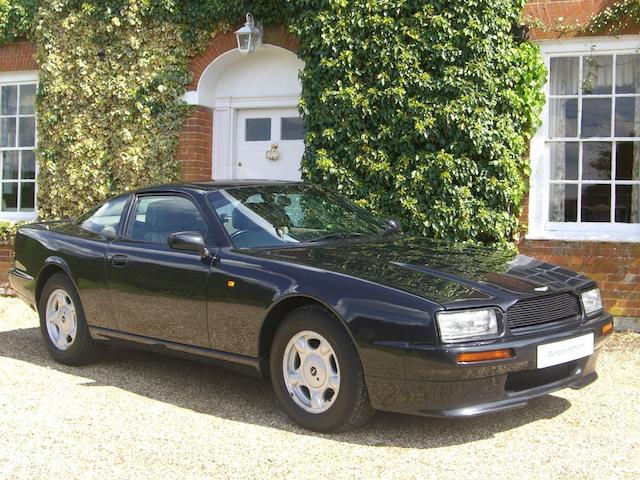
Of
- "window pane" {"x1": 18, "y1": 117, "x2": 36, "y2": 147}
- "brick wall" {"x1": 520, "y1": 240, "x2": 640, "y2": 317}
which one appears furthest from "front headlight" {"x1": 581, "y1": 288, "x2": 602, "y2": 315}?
"window pane" {"x1": 18, "y1": 117, "x2": 36, "y2": 147}

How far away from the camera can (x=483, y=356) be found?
4141mm

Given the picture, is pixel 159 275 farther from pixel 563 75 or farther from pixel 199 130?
pixel 563 75

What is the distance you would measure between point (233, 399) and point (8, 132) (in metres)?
7.77

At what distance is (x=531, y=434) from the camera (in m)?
4.58

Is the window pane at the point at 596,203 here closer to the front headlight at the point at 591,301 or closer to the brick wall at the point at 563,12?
the brick wall at the point at 563,12

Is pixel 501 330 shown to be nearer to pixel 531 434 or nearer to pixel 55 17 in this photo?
pixel 531 434

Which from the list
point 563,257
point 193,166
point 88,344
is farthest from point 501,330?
point 193,166

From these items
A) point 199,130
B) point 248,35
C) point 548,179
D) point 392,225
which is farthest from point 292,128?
point 392,225

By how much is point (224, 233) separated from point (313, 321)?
1.08 metres

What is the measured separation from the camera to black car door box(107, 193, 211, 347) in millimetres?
5254

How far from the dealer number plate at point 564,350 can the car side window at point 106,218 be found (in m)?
3.31

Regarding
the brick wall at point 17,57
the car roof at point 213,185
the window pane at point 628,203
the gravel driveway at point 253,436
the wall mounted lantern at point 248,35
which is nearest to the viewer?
the gravel driveway at point 253,436

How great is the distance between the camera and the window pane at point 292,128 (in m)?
10.1

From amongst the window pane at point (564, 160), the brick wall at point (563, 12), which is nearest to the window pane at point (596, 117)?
the window pane at point (564, 160)
